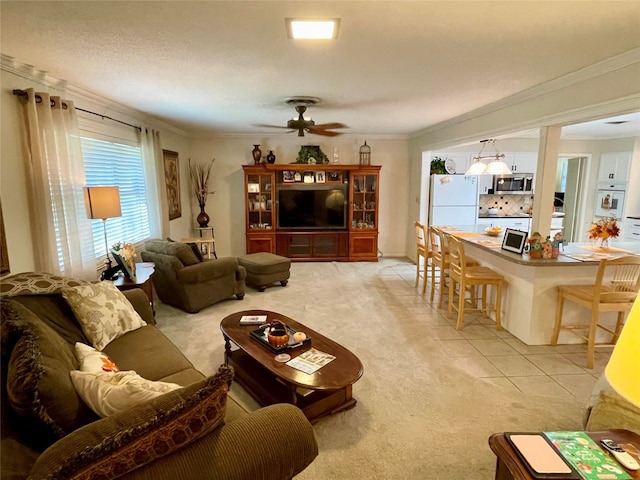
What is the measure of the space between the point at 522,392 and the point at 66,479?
2854 millimetres

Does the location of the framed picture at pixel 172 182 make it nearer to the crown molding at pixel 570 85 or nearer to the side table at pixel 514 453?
the crown molding at pixel 570 85

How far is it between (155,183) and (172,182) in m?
1.01

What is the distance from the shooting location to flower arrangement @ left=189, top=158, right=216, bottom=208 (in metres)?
6.71

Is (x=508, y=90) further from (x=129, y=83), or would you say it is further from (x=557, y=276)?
(x=129, y=83)

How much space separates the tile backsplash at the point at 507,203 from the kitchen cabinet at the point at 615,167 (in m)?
1.29

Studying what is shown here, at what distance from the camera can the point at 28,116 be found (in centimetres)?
274

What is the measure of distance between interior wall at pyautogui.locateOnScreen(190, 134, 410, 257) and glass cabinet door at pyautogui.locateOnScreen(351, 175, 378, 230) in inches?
15.0

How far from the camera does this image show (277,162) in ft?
23.1

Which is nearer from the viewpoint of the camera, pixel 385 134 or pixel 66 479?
pixel 66 479

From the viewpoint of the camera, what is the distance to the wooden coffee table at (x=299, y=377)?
215 cm

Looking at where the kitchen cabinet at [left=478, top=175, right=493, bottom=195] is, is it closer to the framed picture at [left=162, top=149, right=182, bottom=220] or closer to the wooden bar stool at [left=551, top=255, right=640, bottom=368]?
the wooden bar stool at [left=551, top=255, right=640, bottom=368]

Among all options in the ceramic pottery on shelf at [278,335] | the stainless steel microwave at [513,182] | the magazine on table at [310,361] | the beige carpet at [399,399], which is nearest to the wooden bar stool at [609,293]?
the beige carpet at [399,399]

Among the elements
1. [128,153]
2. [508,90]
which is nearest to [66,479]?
[508,90]

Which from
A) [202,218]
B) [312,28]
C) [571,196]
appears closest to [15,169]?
[312,28]
